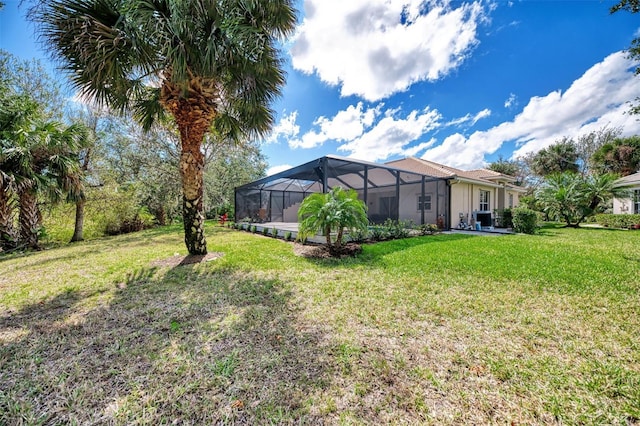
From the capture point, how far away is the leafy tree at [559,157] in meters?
23.9

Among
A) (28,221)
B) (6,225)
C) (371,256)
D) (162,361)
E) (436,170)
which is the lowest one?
(162,361)

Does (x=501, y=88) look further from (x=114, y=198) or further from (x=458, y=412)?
(x=114, y=198)

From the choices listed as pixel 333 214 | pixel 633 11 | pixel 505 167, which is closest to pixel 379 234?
pixel 333 214

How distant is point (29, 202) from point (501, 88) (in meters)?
20.3

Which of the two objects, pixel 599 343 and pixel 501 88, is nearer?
pixel 599 343

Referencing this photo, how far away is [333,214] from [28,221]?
10456 millimetres

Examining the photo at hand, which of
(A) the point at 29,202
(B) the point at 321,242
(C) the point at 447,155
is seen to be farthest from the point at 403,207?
(C) the point at 447,155

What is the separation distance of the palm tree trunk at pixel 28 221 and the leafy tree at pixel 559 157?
37.3 metres

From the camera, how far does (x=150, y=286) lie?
4242 millimetres

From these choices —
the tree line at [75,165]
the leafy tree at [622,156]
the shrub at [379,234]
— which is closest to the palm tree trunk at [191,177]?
the tree line at [75,165]

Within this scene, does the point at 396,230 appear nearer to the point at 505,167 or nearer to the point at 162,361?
the point at 162,361

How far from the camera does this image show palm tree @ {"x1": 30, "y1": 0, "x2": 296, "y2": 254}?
4070 millimetres

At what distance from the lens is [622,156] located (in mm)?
19234

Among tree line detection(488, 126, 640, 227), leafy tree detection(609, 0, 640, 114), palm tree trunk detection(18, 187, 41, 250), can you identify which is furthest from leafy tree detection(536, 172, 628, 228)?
palm tree trunk detection(18, 187, 41, 250)
